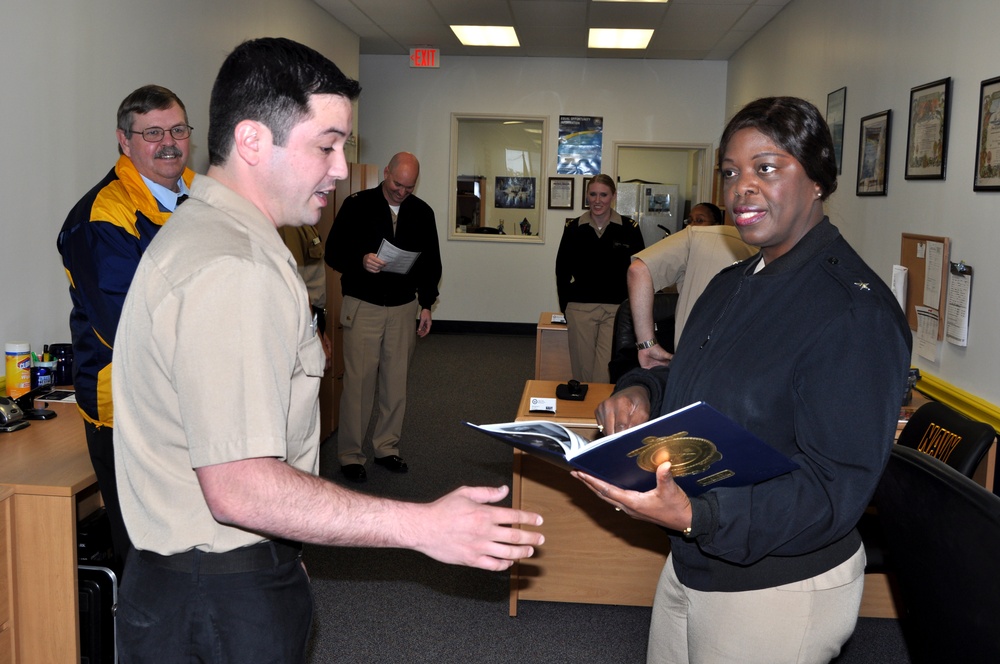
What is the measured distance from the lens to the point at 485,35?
29.3 ft

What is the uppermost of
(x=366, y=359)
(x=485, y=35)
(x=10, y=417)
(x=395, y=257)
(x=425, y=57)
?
(x=485, y=35)

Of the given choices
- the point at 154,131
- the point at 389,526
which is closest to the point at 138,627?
the point at 389,526

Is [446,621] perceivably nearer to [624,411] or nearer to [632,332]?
[624,411]

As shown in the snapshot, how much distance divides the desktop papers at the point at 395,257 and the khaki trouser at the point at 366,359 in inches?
8.9

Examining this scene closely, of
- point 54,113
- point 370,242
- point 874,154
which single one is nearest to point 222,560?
point 54,113

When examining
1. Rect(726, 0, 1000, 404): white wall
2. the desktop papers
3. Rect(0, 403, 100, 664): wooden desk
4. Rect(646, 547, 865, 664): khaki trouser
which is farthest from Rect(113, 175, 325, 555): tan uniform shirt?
the desktop papers

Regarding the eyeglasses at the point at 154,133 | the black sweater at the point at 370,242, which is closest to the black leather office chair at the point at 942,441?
the eyeglasses at the point at 154,133

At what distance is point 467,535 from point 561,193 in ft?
30.6

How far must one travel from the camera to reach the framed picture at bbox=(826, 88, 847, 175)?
567 cm

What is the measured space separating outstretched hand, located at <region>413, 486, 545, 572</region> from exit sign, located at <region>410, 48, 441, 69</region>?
9035 mm

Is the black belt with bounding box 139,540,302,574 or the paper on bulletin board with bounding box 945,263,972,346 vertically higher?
the paper on bulletin board with bounding box 945,263,972,346

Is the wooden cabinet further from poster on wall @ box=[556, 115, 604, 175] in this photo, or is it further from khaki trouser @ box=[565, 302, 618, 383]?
poster on wall @ box=[556, 115, 604, 175]

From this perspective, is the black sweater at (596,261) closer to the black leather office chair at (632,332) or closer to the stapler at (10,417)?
the black leather office chair at (632,332)

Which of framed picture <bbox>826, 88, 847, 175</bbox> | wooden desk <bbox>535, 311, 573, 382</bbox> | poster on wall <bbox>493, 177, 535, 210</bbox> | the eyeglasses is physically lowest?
wooden desk <bbox>535, 311, 573, 382</bbox>
